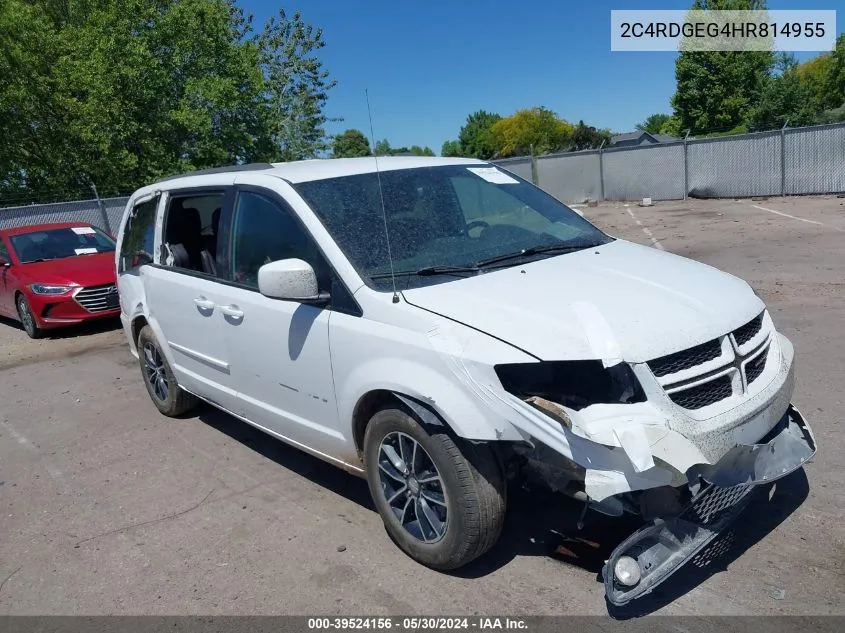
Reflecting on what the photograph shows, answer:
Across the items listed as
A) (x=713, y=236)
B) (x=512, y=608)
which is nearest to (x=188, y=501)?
(x=512, y=608)

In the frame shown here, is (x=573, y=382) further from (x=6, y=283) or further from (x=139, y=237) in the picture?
(x=6, y=283)

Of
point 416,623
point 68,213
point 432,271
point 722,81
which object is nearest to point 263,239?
point 432,271

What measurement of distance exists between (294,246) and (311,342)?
59 cm

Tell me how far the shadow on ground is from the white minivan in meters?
0.26

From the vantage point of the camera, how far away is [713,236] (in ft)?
44.0

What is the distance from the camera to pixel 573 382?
2.91 meters

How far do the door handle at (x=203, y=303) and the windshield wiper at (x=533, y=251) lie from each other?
72.9 inches

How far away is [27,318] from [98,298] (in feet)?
4.24

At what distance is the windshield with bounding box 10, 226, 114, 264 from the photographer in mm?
10461

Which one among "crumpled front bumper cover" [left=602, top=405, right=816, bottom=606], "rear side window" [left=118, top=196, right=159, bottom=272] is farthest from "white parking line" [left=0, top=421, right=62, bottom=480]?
"crumpled front bumper cover" [left=602, top=405, right=816, bottom=606]

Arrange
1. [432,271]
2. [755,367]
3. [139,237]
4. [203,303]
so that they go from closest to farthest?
[755,367], [432,271], [203,303], [139,237]

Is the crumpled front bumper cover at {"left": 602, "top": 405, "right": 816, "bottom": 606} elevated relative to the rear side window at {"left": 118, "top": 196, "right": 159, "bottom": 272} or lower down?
lower down

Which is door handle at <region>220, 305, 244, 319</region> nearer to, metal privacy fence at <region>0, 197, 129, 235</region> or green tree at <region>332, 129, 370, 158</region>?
green tree at <region>332, 129, 370, 158</region>

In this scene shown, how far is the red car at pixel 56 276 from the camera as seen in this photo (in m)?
9.57
